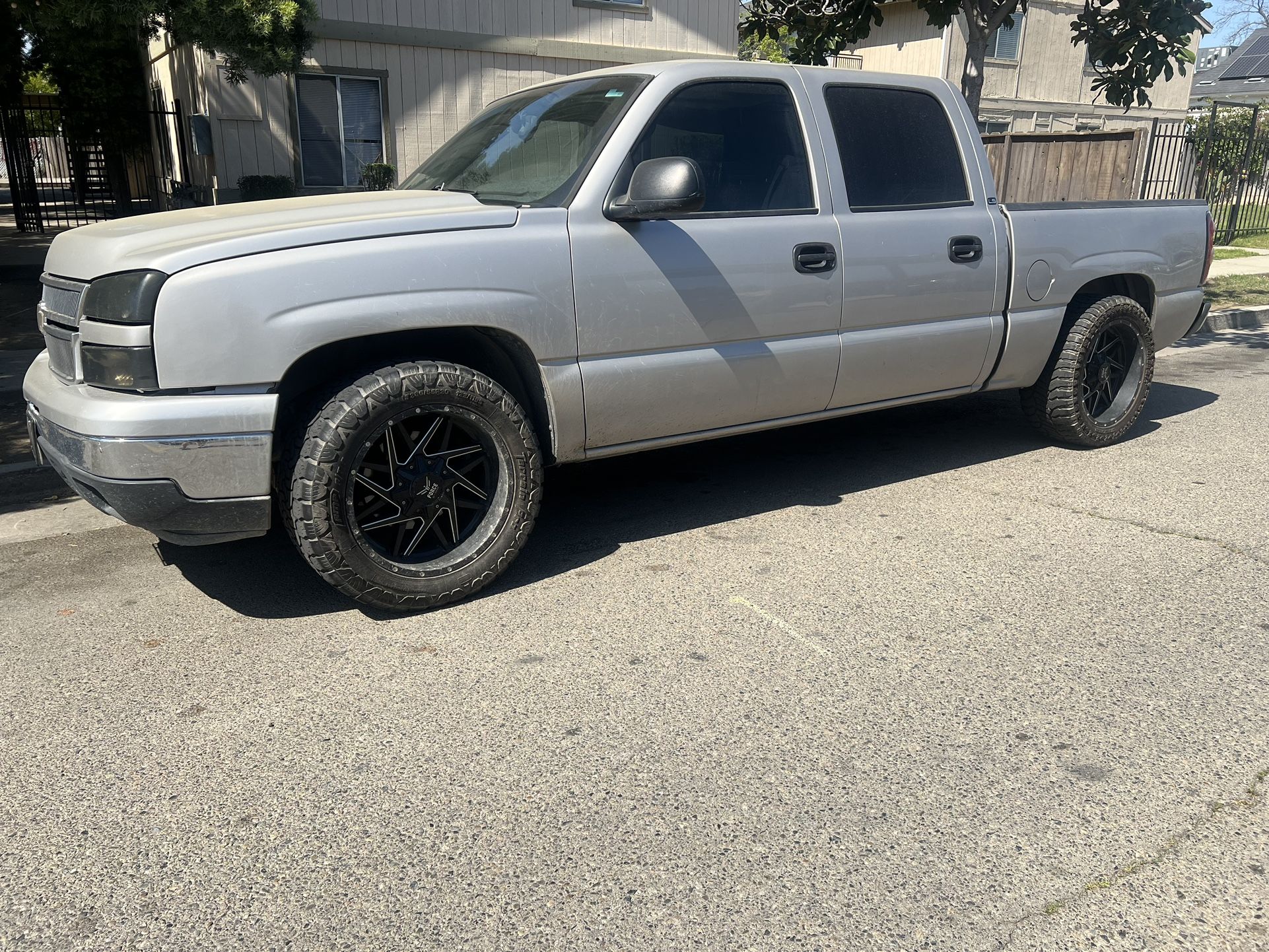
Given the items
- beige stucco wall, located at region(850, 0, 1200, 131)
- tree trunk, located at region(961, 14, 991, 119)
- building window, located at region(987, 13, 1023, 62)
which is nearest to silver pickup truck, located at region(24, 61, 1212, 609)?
tree trunk, located at region(961, 14, 991, 119)

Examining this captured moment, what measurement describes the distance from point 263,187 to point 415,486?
1088 cm

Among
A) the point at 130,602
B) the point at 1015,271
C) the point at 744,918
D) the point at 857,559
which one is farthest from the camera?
the point at 1015,271

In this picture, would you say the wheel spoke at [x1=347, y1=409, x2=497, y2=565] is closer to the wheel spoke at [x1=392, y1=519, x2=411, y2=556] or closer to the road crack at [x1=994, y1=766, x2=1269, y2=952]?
the wheel spoke at [x1=392, y1=519, x2=411, y2=556]

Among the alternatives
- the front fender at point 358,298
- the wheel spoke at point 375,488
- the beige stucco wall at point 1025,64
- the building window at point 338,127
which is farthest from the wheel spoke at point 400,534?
the beige stucco wall at point 1025,64

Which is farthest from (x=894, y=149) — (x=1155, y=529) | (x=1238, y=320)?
(x=1238, y=320)

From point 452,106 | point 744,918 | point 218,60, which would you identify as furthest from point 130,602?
point 452,106

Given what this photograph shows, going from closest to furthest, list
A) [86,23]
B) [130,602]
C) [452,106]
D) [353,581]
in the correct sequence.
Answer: [353,581]
[130,602]
[86,23]
[452,106]

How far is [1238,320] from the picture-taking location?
10.7 meters

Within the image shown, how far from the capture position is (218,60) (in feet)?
43.0

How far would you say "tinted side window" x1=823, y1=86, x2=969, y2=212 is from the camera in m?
4.76

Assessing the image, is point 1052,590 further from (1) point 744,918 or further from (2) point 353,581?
(2) point 353,581

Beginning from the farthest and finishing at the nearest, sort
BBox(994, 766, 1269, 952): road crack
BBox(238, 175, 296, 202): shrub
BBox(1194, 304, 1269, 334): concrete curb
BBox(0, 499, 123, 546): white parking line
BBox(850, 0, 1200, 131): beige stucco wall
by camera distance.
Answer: BBox(850, 0, 1200, 131): beige stucco wall, BBox(238, 175, 296, 202): shrub, BBox(1194, 304, 1269, 334): concrete curb, BBox(0, 499, 123, 546): white parking line, BBox(994, 766, 1269, 952): road crack

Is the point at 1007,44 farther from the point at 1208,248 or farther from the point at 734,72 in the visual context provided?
the point at 734,72

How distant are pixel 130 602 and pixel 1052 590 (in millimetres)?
3527
